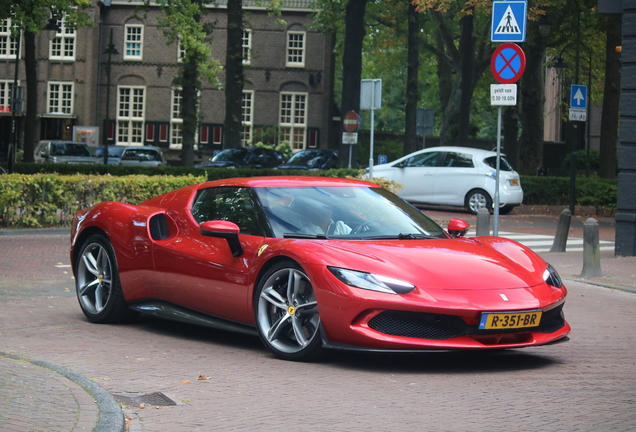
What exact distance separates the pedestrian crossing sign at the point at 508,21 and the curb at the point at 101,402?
874cm

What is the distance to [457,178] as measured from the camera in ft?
84.7

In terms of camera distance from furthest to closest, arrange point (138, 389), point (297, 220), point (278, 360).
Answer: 1. point (297, 220)
2. point (278, 360)
3. point (138, 389)

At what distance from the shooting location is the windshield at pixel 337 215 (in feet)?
22.7

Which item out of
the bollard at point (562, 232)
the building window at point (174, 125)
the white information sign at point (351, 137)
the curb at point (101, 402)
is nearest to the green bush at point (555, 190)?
the white information sign at point (351, 137)

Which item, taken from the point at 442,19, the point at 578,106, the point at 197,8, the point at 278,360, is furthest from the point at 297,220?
the point at 442,19

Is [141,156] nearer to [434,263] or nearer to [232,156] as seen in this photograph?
[232,156]

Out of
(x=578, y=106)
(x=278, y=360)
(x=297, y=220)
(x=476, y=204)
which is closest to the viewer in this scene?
(x=278, y=360)

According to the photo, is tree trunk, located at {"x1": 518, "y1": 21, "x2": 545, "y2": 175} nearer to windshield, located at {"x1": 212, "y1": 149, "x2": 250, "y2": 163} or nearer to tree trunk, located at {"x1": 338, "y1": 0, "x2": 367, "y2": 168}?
tree trunk, located at {"x1": 338, "y1": 0, "x2": 367, "y2": 168}

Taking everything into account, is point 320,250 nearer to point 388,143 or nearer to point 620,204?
point 620,204

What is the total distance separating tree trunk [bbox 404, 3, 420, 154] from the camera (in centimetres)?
3984

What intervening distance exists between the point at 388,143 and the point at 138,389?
5341 cm

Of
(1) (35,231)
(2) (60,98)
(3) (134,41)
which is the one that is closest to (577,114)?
(1) (35,231)

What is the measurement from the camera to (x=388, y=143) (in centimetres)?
5853

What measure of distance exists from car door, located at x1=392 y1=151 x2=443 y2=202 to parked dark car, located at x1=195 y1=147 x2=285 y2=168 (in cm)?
1054
